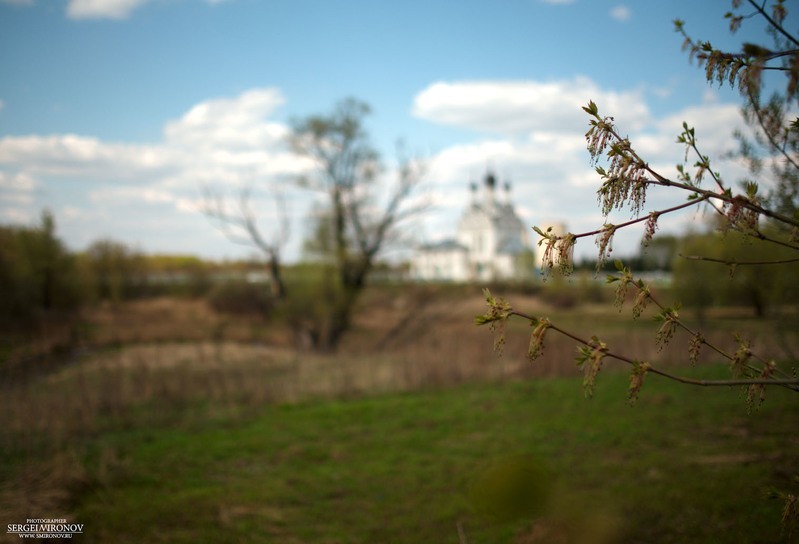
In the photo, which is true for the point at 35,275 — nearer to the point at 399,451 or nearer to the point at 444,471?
the point at 399,451

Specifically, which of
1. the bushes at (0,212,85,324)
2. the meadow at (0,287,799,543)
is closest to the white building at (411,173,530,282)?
the bushes at (0,212,85,324)

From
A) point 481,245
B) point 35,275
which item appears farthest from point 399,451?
point 481,245

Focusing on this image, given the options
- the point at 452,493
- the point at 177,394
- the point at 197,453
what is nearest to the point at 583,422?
the point at 452,493

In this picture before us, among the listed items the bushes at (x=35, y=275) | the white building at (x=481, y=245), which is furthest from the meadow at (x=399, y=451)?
the white building at (x=481, y=245)

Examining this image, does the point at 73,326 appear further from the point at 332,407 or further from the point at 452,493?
the point at 452,493

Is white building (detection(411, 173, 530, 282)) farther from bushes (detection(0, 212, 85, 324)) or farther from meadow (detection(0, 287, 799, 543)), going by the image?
meadow (detection(0, 287, 799, 543))

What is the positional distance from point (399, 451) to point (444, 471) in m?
1.29

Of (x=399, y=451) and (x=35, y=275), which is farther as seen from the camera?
(x=35, y=275)

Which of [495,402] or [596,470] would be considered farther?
[495,402]

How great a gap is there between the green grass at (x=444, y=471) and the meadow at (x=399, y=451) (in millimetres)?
30

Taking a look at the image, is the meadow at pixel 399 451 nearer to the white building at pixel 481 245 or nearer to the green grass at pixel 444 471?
the green grass at pixel 444 471

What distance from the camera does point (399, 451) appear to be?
345 inches

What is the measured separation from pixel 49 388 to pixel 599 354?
43.0 ft

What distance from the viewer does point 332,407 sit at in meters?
12.1
